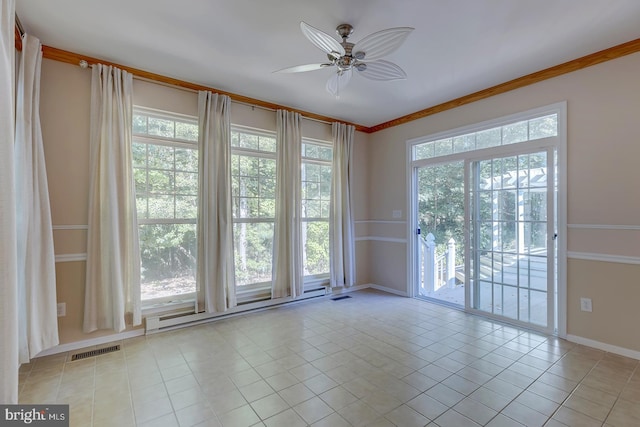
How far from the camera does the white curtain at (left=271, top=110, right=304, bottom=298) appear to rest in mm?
4055

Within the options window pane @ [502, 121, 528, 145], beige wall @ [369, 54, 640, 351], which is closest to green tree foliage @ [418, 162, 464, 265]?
window pane @ [502, 121, 528, 145]

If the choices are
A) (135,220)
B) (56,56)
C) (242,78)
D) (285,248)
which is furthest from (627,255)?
(56,56)

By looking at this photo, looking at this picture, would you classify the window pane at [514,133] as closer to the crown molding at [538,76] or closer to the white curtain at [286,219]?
the crown molding at [538,76]

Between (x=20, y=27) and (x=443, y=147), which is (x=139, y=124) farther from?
(x=443, y=147)

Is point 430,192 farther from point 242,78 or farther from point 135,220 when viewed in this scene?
point 135,220

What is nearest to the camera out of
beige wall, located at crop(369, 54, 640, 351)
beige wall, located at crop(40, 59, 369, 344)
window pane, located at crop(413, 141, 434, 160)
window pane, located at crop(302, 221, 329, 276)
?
beige wall, located at crop(369, 54, 640, 351)

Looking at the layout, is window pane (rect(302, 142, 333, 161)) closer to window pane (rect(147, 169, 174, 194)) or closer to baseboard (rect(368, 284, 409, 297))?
window pane (rect(147, 169, 174, 194))

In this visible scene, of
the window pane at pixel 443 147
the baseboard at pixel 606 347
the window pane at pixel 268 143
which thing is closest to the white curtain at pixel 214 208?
the window pane at pixel 268 143

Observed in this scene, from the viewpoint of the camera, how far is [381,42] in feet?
7.04

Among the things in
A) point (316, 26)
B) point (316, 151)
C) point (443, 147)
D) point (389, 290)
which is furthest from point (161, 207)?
point (443, 147)

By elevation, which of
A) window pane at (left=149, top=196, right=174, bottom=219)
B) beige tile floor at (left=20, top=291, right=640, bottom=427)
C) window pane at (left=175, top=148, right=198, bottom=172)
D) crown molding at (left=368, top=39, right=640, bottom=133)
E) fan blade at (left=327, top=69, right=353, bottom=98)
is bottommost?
beige tile floor at (left=20, top=291, right=640, bottom=427)

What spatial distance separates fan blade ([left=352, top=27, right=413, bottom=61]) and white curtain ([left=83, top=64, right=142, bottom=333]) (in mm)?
2457

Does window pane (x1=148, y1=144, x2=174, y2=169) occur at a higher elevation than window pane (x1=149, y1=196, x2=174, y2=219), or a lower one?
higher

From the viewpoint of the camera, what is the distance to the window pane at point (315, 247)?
4.49 m
